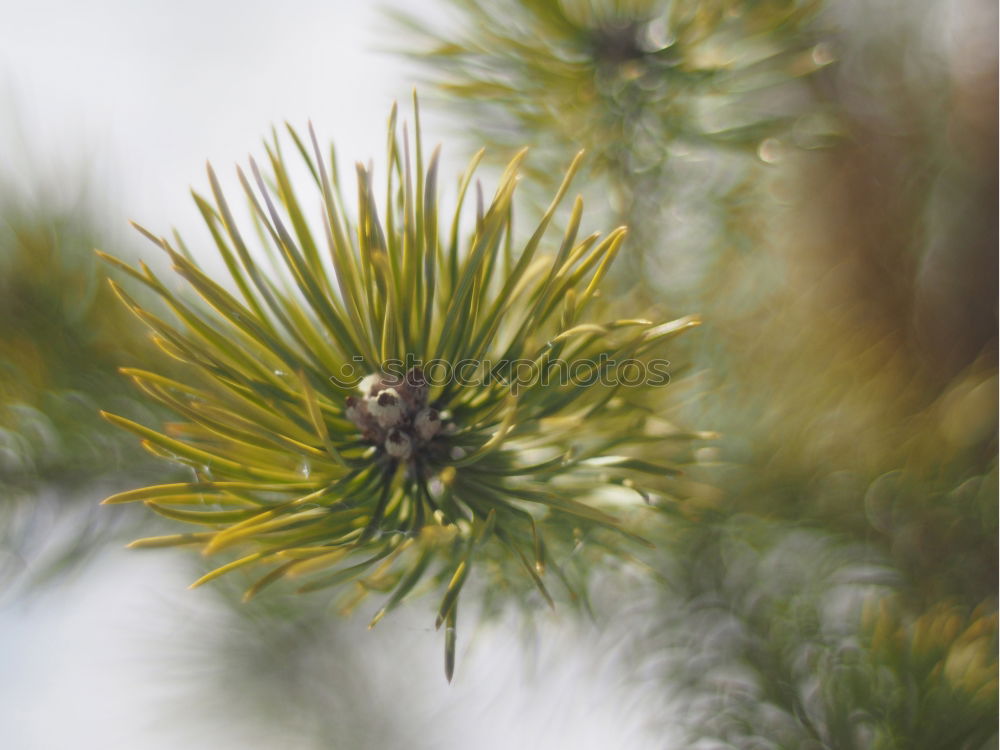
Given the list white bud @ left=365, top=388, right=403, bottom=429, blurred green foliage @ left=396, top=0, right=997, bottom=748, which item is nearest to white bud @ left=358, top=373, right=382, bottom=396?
white bud @ left=365, top=388, right=403, bottom=429

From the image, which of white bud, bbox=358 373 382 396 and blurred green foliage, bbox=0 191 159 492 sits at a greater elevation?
white bud, bbox=358 373 382 396

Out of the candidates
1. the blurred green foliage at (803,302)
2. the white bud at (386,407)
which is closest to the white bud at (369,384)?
the white bud at (386,407)

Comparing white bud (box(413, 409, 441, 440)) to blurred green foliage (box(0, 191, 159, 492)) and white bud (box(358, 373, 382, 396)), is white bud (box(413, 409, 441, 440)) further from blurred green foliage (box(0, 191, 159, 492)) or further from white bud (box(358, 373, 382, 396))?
blurred green foliage (box(0, 191, 159, 492))

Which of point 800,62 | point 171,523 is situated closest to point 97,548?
point 171,523

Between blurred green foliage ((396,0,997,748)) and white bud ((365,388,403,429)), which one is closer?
white bud ((365,388,403,429))

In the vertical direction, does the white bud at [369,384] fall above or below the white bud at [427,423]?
above

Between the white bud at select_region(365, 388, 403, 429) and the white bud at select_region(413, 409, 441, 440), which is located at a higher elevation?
the white bud at select_region(365, 388, 403, 429)

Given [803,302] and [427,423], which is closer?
[427,423]

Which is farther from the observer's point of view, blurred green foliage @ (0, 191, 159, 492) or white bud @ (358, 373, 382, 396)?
blurred green foliage @ (0, 191, 159, 492)

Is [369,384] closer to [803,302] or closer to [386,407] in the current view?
[386,407]

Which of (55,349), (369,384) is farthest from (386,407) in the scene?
(55,349)

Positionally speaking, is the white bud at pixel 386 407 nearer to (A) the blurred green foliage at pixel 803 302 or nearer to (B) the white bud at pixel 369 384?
(B) the white bud at pixel 369 384
